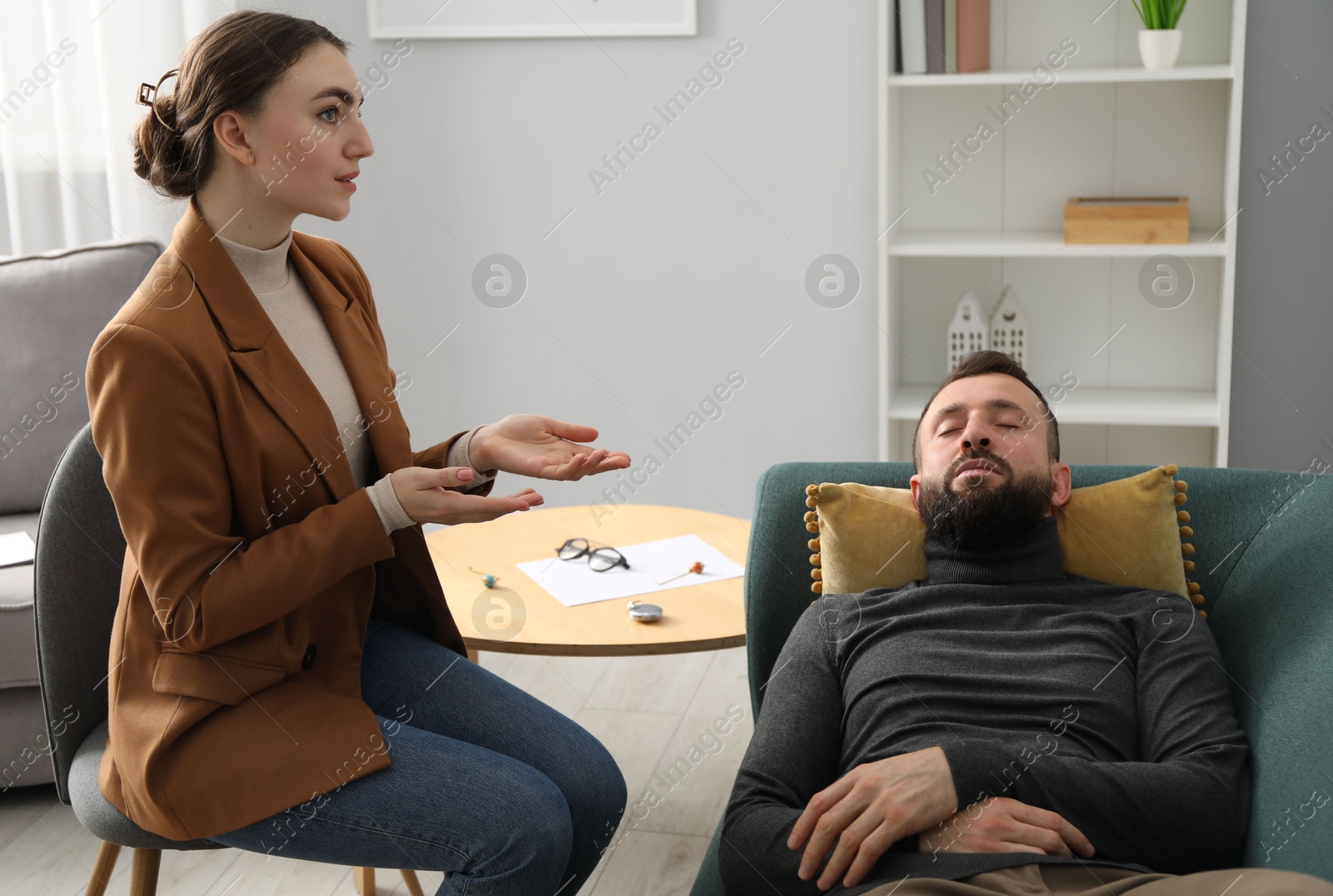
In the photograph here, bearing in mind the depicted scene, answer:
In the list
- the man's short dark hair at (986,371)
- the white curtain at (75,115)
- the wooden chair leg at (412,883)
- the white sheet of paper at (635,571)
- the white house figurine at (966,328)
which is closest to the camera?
the man's short dark hair at (986,371)

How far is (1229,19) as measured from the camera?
2.79m

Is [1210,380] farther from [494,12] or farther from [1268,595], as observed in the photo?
[494,12]

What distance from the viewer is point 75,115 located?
2984 millimetres

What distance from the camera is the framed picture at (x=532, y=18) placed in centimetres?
312

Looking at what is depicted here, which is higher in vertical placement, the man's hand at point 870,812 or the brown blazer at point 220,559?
the brown blazer at point 220,559

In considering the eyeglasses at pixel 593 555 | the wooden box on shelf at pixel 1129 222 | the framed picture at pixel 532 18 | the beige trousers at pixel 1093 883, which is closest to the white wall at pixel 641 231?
the framed picture at pixel 532 18

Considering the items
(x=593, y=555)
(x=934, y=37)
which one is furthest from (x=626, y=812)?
(x=934, y=37)

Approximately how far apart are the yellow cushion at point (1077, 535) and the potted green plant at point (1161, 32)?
136 cm

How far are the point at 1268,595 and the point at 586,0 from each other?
91.0 inches

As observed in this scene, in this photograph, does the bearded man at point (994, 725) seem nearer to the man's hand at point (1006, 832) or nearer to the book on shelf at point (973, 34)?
the man's hand at point (1006, 832)

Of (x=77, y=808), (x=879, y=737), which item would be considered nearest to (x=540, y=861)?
(x=879, y=737)

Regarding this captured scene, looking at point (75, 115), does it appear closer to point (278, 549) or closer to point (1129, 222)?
point (278, 549)

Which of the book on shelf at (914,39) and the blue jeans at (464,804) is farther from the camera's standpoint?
the book on shelf at (914,39)

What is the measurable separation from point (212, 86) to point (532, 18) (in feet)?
6.24
